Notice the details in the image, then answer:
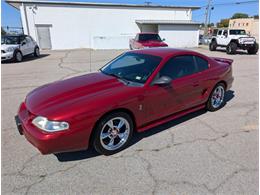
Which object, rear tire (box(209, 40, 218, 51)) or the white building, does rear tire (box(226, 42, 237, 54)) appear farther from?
the white building

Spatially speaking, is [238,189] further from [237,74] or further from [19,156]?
[237,74]

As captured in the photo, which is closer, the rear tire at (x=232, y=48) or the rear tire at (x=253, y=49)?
the rear tire at (x=253, y=49)

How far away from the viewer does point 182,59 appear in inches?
159

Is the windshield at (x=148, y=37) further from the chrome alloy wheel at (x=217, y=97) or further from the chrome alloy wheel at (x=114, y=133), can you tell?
the chrome alloy wheel at (x=114, y=133)

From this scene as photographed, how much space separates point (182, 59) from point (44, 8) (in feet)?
69.8

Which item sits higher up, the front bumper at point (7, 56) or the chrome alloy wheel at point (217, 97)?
the front bumper at point (7, 56)

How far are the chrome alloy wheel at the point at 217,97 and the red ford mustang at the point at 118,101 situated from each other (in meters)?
0.10

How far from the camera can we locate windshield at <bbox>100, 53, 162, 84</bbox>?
356 cm

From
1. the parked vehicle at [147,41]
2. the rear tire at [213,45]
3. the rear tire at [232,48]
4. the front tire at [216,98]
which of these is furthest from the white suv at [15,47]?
the rear tire at [213,45]

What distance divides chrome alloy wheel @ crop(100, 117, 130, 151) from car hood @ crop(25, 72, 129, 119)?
0.42 m

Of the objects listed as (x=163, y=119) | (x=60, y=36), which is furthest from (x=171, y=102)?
(x=60, y=36)

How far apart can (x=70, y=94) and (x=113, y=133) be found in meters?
0.85

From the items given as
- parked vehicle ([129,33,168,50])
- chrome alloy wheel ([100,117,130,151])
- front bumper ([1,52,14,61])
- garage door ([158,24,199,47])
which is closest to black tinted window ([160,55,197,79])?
chrome alloy wheel ([100,117,130,151])

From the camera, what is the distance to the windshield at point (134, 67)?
11.7ft
